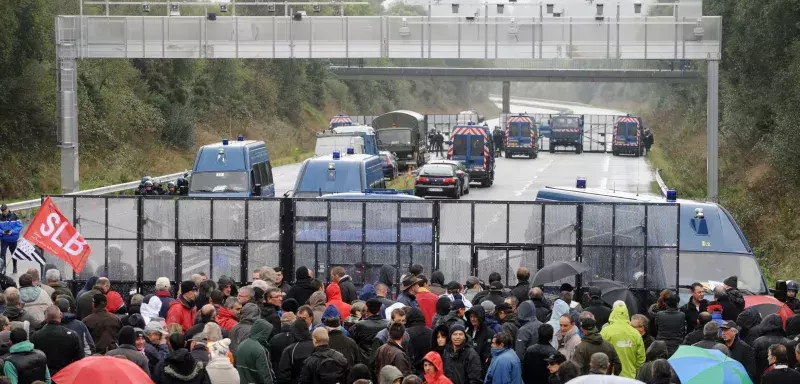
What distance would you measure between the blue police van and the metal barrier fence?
216cm

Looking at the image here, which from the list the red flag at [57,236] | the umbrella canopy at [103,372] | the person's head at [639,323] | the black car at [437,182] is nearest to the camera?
the umbrella canopy at [103,372]

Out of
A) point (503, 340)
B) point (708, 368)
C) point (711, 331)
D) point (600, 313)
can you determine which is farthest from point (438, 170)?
point (708, 368)

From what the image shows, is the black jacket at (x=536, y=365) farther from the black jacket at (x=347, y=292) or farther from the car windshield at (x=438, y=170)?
the car windshield at (x=438, y=170)

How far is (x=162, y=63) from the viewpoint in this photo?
75750 mm

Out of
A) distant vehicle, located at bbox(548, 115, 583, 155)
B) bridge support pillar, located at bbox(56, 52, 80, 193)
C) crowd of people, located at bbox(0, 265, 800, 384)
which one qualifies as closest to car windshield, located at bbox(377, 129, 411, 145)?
distant vehicle, located at bbox(548, 115, 583, 155)

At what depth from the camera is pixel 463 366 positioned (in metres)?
12.9

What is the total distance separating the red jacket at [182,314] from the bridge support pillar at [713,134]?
2432 cm

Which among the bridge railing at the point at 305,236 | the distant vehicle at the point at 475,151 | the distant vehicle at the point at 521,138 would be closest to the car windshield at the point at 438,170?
the distant vehicle at the point at 475,151

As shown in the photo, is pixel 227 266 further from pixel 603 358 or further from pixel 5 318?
pixel 603 358

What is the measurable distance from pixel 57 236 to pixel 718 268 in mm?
10563

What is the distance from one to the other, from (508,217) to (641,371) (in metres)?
9.19

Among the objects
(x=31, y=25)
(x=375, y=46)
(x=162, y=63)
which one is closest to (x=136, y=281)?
(x=375, y=46)

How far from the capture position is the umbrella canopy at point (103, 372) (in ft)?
36.4

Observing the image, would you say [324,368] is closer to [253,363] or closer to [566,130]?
[253,363]
